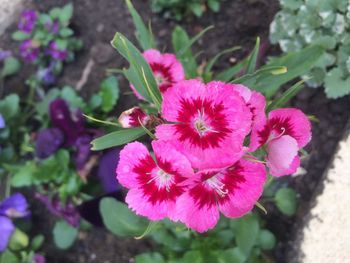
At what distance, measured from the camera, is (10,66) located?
225 centimetres

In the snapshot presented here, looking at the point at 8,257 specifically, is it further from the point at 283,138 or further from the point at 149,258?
the point at 283,138

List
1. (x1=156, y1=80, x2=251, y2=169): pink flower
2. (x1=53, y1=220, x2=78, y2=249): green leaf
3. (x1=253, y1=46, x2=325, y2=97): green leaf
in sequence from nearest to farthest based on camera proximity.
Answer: (x1=156, y1=80, x2=251, y2=169): pink flower < (x1=253, y1=46, x2=325, y2=97): green leaf < (x1=53, y1=220, x2=78, y2=249): green leaf

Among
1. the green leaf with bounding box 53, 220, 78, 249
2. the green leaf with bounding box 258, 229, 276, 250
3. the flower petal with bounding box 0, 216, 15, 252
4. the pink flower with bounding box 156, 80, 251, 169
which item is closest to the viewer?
the pink flower with bounding box 156, 80, 251, 169

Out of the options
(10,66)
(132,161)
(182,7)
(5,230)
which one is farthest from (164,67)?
(10,66)

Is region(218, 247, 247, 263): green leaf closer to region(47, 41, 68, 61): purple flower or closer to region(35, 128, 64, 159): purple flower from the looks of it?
region(35, 128, 64, 159): purple flower

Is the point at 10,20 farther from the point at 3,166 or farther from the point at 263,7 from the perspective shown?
the point at 263,7

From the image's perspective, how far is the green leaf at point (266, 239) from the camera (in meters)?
1.76

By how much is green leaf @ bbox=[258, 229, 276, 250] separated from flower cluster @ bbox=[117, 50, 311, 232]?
65 centimetres

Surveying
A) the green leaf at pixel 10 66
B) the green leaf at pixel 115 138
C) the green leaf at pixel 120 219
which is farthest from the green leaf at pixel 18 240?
the green leaf at pixel 115 138

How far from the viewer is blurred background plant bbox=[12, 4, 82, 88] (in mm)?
2129

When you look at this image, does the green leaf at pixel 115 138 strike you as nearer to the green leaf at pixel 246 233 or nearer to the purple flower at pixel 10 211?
the green leaf at pixel 246 233

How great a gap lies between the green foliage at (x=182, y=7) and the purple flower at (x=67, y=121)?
0.60 meters

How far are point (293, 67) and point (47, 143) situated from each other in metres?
1.01

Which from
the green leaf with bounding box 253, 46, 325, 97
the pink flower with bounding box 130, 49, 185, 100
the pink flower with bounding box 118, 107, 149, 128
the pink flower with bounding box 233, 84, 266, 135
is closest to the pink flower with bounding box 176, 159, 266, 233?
the pink flower with bounding box 233, 84, 266, 135
